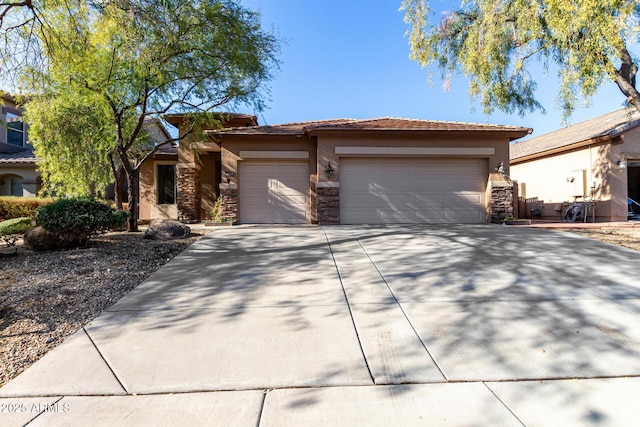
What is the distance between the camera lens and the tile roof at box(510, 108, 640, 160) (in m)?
13.6

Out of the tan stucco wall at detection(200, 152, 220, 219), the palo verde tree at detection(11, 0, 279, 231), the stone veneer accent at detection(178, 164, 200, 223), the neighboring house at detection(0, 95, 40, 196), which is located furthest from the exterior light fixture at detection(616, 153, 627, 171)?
the neighboring house at detection(0, 95, 40, 196)

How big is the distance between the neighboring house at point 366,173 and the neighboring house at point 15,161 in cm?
1187

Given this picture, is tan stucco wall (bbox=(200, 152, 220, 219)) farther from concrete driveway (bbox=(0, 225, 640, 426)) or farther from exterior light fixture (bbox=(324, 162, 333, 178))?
concrete driveway (bbox=(0, 225, 640, 426))

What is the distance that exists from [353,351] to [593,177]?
15.6 meters

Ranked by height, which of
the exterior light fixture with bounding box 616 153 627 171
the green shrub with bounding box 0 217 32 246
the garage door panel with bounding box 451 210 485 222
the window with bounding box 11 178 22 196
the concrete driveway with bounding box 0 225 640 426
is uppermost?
the exterior light fixture with bounding box 616 153 627 171

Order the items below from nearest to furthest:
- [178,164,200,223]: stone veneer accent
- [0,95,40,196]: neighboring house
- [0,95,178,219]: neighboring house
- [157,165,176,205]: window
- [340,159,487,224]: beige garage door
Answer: [340,159,487,224]: beige garage door, [178,164,200,223]: stone veneer accent, [0,95,178,219]: neighboring house, [157,165,176,205]: window, [0,95,40,196]: neighboring house

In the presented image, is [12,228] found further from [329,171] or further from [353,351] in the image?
[353,351]

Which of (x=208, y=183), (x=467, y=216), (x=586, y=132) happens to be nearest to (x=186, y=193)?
(x=208, y=183)

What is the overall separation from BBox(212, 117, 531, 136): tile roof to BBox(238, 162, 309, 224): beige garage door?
4.00ft

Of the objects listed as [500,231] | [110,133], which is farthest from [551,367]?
[110,133]

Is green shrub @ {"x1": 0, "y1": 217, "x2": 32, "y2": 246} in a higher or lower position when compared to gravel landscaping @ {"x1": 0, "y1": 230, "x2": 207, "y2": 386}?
higher

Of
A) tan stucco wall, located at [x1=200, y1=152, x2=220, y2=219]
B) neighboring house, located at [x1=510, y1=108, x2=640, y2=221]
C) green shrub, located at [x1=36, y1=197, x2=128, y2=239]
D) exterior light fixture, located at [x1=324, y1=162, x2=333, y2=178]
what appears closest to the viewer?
green shrub, located at [x1=36, y1=197, x2=128, y2=239]

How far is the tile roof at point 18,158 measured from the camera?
17500mm

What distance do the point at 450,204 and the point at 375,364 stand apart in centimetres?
1055
